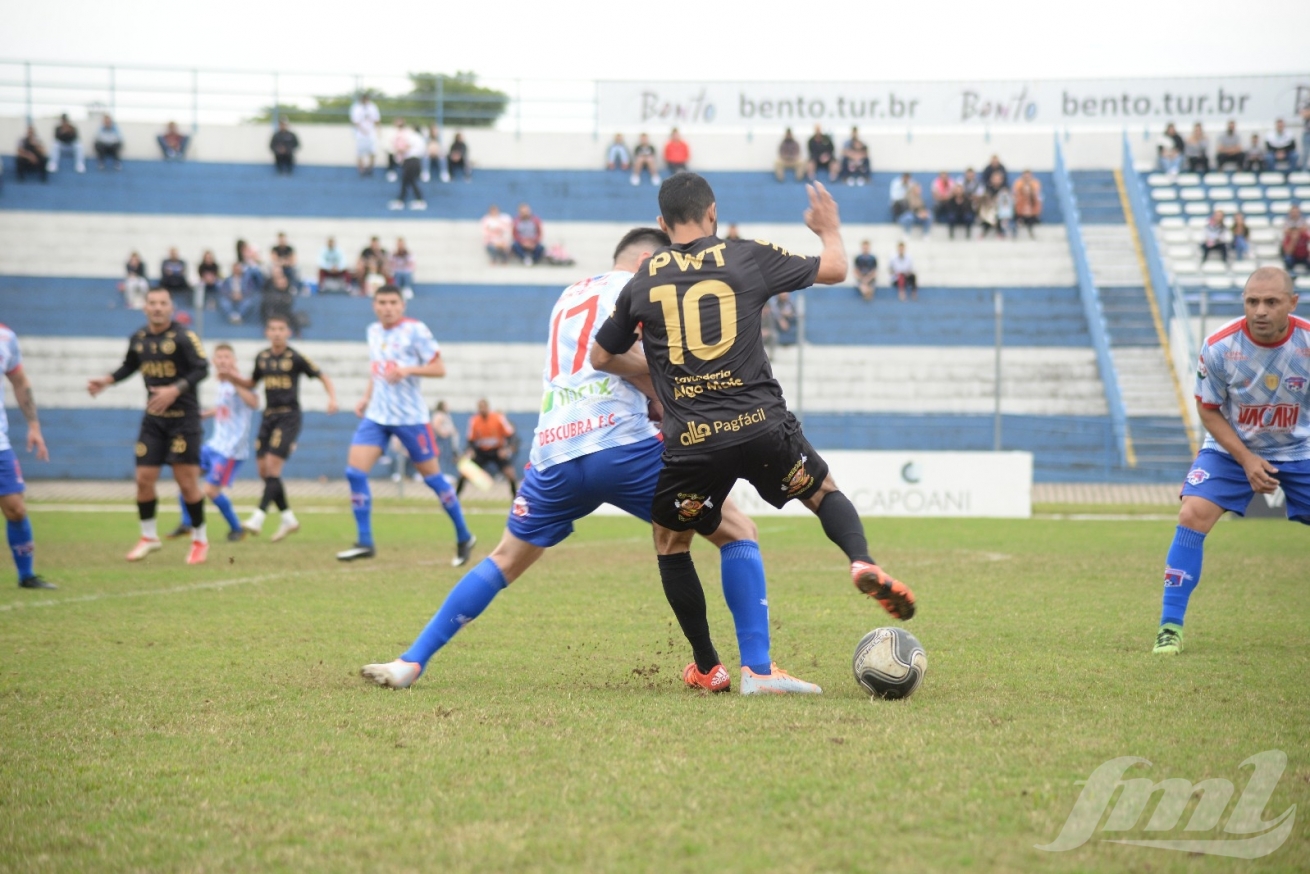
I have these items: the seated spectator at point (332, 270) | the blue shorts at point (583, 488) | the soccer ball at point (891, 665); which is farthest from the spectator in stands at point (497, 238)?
the soccer ball at point (891, 665)

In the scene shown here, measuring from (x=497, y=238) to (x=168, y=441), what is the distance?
20534mm

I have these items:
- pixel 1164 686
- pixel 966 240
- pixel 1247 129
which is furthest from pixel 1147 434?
pixel 1164 686

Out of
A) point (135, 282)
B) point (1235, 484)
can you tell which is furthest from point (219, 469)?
point (135, 282)

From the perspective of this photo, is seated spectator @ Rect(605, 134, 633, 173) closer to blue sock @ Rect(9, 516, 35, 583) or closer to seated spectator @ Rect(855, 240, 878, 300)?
seated spectator @ Rect(855, 240, 878, 300)

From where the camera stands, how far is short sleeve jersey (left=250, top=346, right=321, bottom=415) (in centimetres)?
1487

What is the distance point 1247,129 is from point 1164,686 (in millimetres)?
32661

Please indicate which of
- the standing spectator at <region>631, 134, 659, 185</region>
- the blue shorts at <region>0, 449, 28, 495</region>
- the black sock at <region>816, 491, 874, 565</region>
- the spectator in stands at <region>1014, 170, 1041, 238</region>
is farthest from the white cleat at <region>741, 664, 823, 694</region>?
the standing spectator at <region>631, 134, 659, 185</region>

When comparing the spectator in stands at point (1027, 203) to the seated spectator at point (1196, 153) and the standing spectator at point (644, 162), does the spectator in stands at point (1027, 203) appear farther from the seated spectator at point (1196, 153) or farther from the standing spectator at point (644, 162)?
the standing spectator at point (644, 162)

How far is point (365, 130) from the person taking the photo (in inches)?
1352

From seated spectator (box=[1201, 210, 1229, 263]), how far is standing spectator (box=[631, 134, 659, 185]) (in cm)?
1383

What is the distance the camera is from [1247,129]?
1328 inches

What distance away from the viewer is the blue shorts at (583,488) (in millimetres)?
5750

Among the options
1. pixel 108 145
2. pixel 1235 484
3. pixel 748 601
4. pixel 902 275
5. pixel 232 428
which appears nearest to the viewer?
pixel 748 601

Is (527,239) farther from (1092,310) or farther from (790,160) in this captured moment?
(1092,310)
